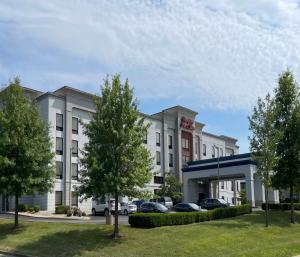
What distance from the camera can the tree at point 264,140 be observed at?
3006 cm

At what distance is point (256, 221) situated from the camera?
98.4ft

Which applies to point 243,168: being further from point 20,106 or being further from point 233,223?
point 20,106

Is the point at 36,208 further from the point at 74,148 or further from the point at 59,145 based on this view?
the point at 74,148

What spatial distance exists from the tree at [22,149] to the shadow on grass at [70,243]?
13.5 ft

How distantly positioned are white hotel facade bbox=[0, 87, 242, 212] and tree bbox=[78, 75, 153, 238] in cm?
935

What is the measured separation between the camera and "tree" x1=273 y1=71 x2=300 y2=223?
33906mm

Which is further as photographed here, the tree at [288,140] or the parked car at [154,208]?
the parked car at [154,208]

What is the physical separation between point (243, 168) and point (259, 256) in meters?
42.5

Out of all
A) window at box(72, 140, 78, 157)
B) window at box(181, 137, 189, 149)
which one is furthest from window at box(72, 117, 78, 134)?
window at box(181, 137, 189, 149)

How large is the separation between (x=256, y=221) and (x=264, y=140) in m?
5.28

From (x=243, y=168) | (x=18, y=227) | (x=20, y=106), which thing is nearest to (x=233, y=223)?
(x=18, y=227)

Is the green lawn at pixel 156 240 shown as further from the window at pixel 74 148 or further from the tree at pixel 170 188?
the tree at pixel 170 188

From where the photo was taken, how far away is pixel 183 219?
2642 centimetres

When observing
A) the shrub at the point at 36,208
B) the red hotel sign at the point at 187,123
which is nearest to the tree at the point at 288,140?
the shrub at the point at 36,208
